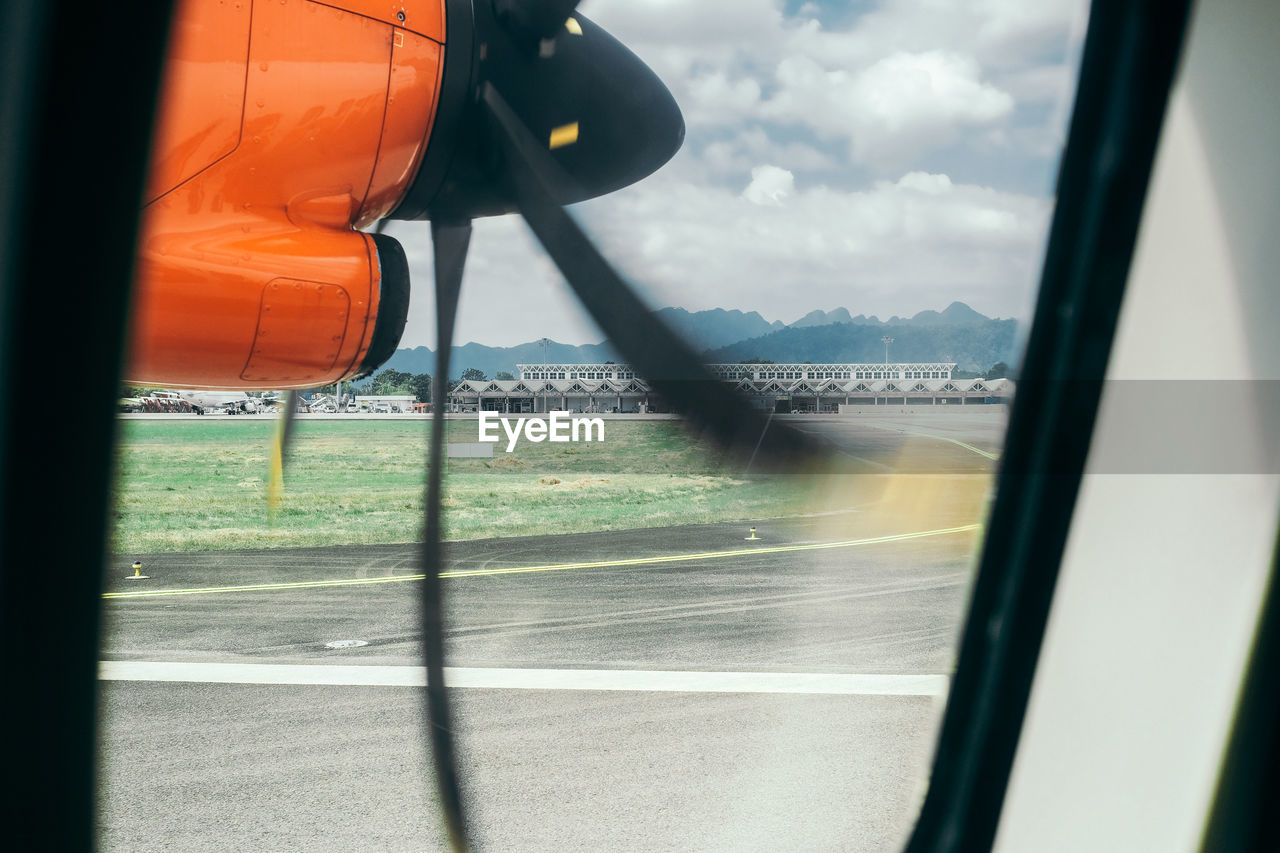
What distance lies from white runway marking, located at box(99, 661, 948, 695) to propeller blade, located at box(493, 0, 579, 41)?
2825 millimetres

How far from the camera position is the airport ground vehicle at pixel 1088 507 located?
1141 millimetres

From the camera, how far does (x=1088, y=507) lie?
1.25 m

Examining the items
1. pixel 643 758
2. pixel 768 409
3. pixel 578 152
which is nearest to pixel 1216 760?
pixel 768 409

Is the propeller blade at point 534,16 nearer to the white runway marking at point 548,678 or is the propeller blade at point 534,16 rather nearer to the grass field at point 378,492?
the grass field at point 378,492

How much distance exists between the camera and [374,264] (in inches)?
91.2

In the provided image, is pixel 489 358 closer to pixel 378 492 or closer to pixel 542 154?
pixel 542 154

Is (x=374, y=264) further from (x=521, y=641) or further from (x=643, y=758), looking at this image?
(x=521, y=641)

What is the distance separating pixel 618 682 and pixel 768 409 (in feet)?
8.82

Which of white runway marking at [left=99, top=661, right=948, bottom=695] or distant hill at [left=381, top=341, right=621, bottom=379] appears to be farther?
white runway marking at [left=99, top=661, right=948, bottom=695]

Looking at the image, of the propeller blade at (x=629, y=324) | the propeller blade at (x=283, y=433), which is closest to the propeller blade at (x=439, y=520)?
the propeller blade at (x=629, y=324)

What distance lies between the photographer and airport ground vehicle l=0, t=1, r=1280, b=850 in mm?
1141

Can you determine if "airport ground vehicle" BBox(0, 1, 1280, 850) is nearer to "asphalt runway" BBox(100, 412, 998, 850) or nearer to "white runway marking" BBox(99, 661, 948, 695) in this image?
"asphalt runway" BBox(100, 412, 998, 850)

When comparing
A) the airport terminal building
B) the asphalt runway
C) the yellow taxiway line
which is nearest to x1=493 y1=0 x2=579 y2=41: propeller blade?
the airport terminal building

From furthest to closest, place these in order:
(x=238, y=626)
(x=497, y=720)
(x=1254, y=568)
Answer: (x=238, y=626) < (x=497, y=720) < (x=1254, y=568)
